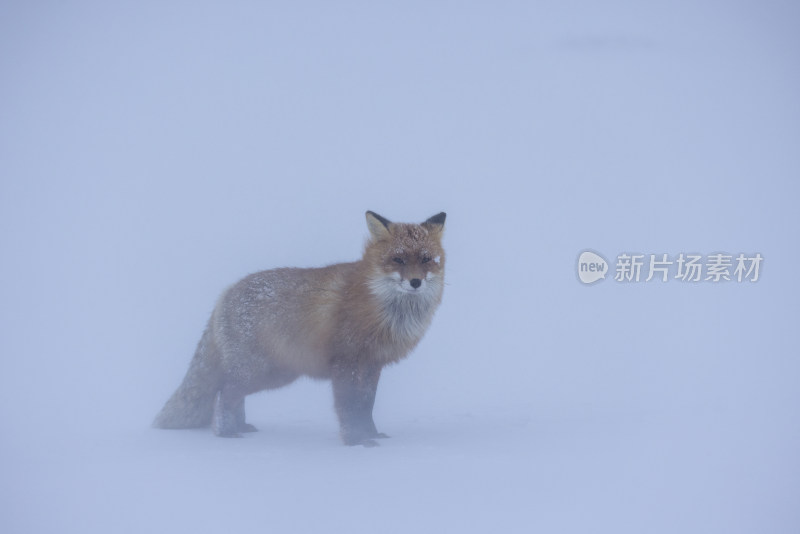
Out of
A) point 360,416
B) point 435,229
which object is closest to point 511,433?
point 360,416

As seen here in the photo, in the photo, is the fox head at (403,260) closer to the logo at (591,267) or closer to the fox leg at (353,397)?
the fox leg at (353,397)

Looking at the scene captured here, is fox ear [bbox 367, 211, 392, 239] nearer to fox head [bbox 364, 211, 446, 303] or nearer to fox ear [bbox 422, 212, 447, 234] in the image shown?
fox head [bbox 364, 211, 446, 303]

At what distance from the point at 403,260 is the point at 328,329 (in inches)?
39.2

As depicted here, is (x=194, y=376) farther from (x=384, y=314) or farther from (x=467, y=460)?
(x=467, y=460)

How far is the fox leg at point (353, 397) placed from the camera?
257 inches

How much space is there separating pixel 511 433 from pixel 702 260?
364cm

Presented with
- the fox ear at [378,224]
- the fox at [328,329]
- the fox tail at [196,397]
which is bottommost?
the fox tail at [196,397]

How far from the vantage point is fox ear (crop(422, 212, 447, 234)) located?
6.68 meters

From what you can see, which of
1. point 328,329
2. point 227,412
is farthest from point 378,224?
point 227,412

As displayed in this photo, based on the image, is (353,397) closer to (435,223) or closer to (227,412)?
(227,412)

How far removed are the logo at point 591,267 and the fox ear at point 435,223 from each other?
3.42 meters

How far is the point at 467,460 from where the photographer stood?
607 centimetres

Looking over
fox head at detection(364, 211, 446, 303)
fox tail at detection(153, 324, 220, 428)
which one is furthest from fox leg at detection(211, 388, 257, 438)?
fox head at detection(364, 211, 446, 303)

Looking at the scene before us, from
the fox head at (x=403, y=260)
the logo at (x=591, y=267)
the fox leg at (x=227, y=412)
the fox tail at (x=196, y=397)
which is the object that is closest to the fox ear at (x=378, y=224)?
the fox head at (x=403, y=260)
